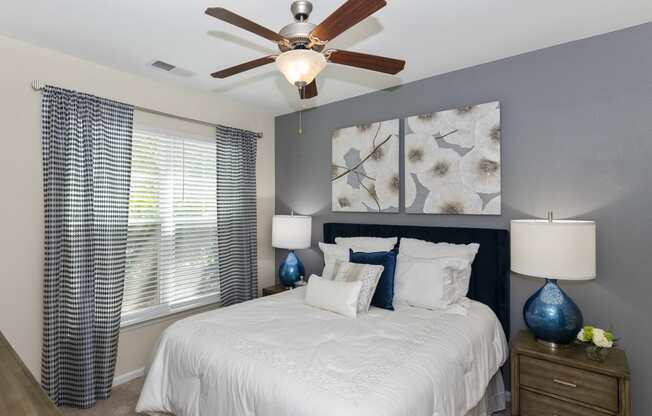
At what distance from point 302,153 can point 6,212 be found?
8.49 feet

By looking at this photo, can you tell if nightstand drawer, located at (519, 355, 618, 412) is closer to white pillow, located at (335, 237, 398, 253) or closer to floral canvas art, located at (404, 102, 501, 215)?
floral canvas art, located at (404, 102, 501, 215)

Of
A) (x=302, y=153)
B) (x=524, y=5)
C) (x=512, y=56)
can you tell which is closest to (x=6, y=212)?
(x=302, y=153)

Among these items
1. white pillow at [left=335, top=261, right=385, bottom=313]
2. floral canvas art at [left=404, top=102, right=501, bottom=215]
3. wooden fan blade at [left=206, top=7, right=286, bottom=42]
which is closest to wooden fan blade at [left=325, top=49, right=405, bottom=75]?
wooden fan blade at [left=206, top=7, right=286, bottom=42]

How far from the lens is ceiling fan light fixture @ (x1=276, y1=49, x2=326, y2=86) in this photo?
155 cm

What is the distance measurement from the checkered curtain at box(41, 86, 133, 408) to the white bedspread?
85 cm

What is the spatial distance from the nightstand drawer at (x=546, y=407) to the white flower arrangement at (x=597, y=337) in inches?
14.5

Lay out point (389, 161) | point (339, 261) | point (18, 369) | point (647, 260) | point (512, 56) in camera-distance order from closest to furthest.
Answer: point (18, 369), point (647, 260), point (512, 56), point (339, 261), point (389, 161)

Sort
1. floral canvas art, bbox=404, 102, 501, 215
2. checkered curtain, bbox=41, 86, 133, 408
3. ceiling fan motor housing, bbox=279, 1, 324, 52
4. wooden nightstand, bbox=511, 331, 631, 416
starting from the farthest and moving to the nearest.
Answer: floral canvas art, bbox=404, 102, 501, 215, checkered curtain, bbox=41, 86, 133, 408, wooden nightstand, bbox=511, 331, 631, 416, ceiling fan motor housing, bbox=279, 1, 324, 52

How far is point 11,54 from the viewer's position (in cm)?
237

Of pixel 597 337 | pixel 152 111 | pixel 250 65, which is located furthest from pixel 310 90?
pixel 597 337

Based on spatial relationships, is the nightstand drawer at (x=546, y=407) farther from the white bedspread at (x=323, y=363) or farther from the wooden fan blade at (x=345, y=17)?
the wooden fan blade at (x=345, y=17)

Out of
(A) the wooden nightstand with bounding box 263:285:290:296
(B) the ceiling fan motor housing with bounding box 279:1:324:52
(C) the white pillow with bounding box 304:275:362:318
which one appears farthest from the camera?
(A) the wooden nightstand with bounding box 263:285:290:296

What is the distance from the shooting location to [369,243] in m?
3.09

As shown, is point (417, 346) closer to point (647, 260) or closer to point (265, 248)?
point (647, 260)
